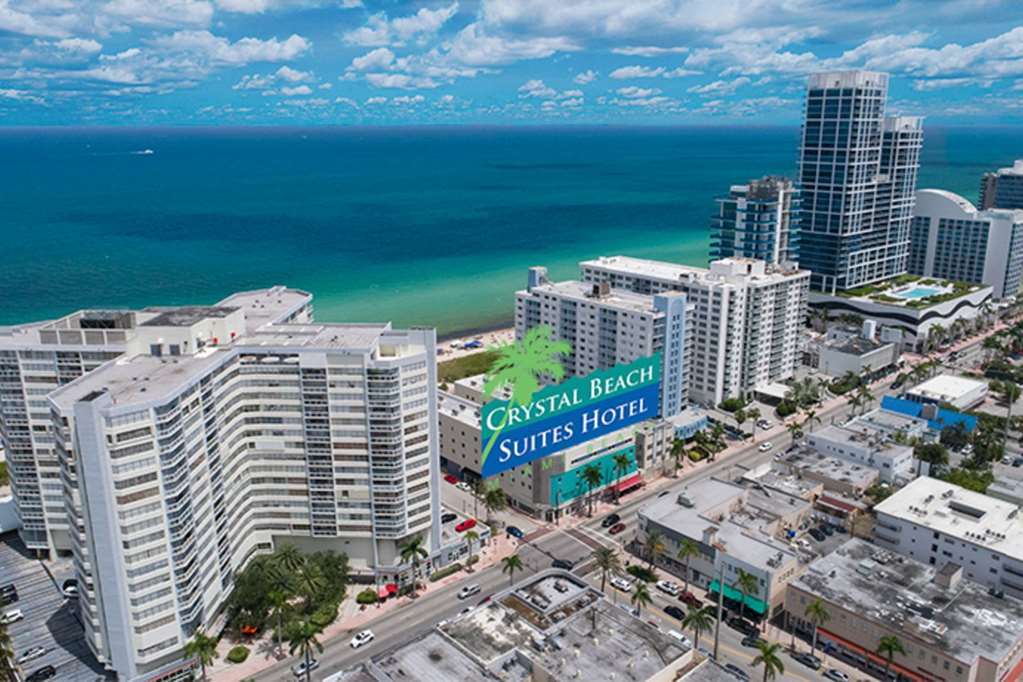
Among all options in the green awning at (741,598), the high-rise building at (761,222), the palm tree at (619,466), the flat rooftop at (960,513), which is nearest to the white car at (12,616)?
the palm tree at (619,466)

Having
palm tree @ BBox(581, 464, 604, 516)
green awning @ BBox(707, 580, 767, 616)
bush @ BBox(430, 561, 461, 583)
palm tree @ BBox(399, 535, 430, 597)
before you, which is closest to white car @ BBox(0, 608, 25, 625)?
palm tree @ BBox(399, 535, 430, 597)

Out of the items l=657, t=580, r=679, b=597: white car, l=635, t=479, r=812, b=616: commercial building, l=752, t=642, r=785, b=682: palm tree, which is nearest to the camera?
l=752, t=642, r=785, b=682: palm tree

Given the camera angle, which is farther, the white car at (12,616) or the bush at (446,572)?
the bush at (446,572)

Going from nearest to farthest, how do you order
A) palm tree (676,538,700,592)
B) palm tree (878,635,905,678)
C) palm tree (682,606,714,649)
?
palm tree (878,635,905,678) → palm tree (682,606,714,649) → palm tree (676,538,700,592)

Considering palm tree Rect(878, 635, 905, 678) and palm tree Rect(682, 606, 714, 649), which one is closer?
palm tree Rect(878, 635, 905, 678)

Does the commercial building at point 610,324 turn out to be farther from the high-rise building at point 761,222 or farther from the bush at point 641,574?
the bush at point 641,574

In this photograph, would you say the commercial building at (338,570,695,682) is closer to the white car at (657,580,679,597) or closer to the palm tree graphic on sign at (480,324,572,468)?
the white car at (657,580,679,597)

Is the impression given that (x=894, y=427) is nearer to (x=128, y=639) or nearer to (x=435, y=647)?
(x=435, y=647)
